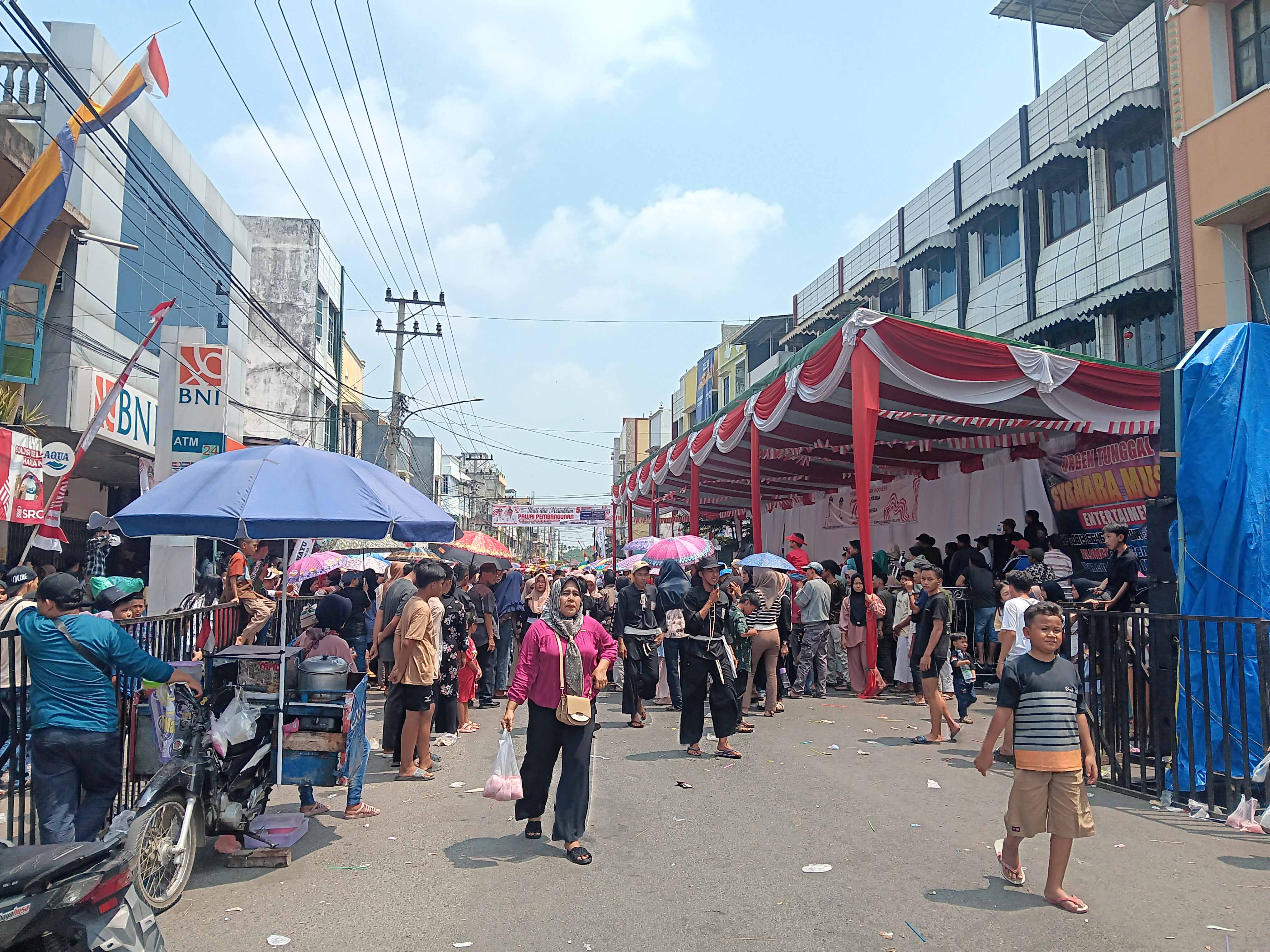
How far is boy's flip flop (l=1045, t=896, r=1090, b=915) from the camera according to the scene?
14.7 feet

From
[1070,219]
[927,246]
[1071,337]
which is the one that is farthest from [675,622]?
[927,246]

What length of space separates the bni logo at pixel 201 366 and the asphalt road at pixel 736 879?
608 cm

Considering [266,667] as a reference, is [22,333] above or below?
above

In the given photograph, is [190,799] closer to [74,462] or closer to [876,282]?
[74,462]

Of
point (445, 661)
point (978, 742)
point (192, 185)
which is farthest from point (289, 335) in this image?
point (978, 742)

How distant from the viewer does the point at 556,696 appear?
5.65m

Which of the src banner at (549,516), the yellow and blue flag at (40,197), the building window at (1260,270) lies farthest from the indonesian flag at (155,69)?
the src banner at (549,516)

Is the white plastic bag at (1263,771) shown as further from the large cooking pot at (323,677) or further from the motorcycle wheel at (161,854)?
the motorcycle wheel at (161,854)

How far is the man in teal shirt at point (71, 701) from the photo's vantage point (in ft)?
15.0

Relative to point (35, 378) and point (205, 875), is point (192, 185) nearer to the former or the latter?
point (35, 378)

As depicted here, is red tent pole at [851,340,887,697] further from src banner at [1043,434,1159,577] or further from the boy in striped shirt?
the boy in striped shirt

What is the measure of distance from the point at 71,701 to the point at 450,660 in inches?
143

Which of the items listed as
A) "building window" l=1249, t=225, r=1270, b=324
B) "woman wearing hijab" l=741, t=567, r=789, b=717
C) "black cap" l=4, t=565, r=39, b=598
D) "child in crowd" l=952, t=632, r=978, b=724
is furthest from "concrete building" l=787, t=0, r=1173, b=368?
"black cap" l=4, t=565, r=39, b=598

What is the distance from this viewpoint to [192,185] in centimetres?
1950
